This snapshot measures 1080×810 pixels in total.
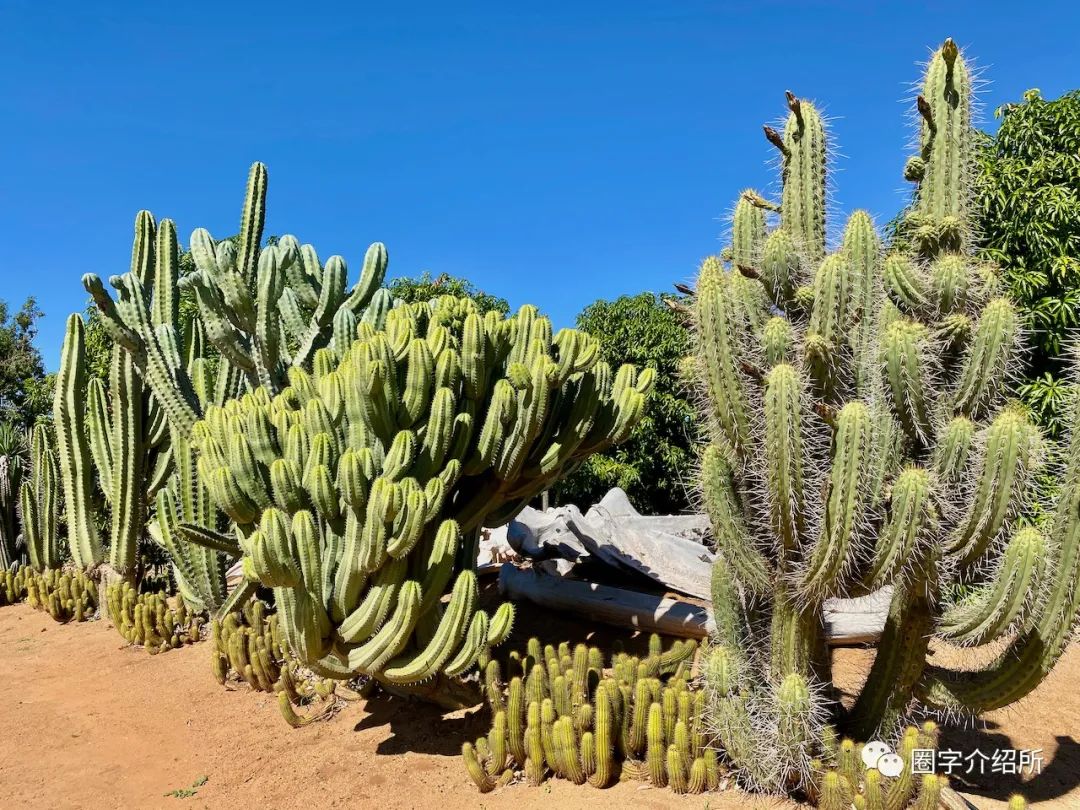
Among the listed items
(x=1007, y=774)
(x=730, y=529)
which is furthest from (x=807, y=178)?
(x=1007, y=774)

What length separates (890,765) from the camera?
3592mm

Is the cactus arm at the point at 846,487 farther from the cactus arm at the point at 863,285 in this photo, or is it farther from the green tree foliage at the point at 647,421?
the green tree foliage at the point at 647,421

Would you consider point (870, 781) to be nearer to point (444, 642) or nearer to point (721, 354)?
point (721, 354)

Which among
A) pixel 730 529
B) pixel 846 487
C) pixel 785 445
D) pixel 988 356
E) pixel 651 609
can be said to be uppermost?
pixel 988 356

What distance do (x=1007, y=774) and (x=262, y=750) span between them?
4427 mm

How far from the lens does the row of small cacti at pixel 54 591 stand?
8328 millimetres

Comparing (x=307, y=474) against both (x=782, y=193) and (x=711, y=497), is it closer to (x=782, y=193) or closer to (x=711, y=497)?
(x=711, y=497)

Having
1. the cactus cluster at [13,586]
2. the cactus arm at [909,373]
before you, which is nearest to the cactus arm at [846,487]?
the cactus arm at [909,373]

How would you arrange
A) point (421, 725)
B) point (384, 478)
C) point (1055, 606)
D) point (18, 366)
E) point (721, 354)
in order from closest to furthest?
point (1055, 606)
point (721, 354)
point (384, 478)
point (421, 725)
point (18, 366)

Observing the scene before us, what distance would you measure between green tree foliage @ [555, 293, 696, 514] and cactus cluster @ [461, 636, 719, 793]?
8.09 meters

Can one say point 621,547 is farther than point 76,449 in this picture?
No

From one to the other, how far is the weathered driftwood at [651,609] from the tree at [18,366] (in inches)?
565

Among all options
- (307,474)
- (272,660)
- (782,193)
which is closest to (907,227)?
(782,193)

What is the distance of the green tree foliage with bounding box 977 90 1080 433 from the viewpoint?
7.35 m
